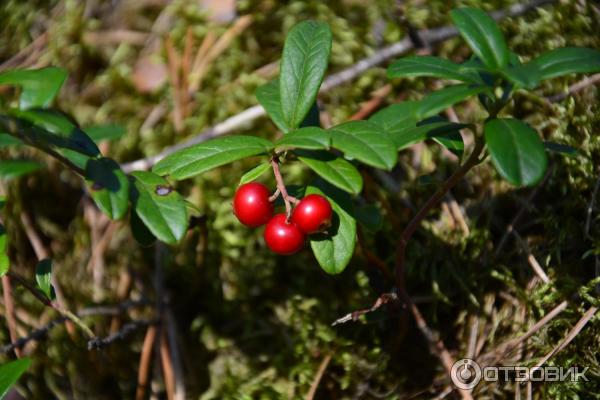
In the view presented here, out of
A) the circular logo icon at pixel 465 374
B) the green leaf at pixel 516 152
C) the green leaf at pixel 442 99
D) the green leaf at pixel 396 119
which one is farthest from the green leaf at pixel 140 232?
the circular logo icon at pixel 465 374

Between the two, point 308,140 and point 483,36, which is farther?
point 483,36

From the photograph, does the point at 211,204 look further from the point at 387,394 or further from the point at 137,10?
the point at 137,10

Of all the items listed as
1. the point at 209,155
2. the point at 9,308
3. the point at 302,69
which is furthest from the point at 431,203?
the point at 9,308

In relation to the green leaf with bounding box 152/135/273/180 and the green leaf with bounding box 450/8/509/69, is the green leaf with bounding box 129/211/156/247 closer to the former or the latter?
the green leaf with bounding box 152/135/273/180

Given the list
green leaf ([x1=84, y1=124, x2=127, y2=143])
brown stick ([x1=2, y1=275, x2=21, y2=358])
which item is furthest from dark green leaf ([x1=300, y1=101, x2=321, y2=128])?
brown stick ([x1=2, y1=275, x2=21, y2=358])

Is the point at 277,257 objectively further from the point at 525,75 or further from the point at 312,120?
the point at 525,75

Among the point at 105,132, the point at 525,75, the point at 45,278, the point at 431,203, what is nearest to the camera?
the point at 525,75
